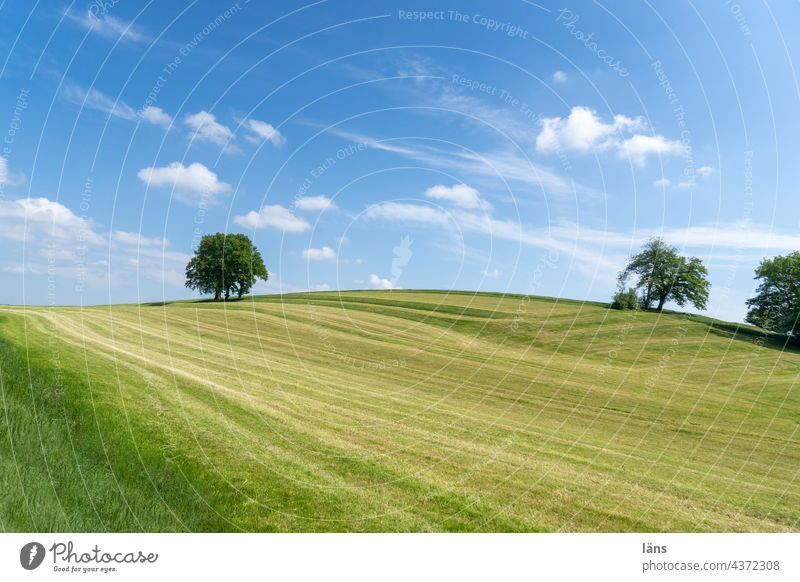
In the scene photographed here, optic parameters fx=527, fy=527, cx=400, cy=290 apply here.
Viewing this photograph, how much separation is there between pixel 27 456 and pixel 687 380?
35.1 m

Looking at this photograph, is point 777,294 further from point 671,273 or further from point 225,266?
point 225,266

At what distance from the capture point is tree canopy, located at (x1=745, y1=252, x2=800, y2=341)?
42.7m

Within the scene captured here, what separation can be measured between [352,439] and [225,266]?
2511 cm

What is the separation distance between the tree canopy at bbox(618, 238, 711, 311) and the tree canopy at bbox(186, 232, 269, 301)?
3303cm

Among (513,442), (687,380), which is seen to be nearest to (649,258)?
(687,380)

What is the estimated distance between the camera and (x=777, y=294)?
44438 mm

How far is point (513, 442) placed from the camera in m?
14.7

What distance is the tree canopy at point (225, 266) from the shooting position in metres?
32.2

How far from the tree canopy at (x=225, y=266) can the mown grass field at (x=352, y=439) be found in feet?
11.9

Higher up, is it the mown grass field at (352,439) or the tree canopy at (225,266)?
the tree canopy at (225,266)
